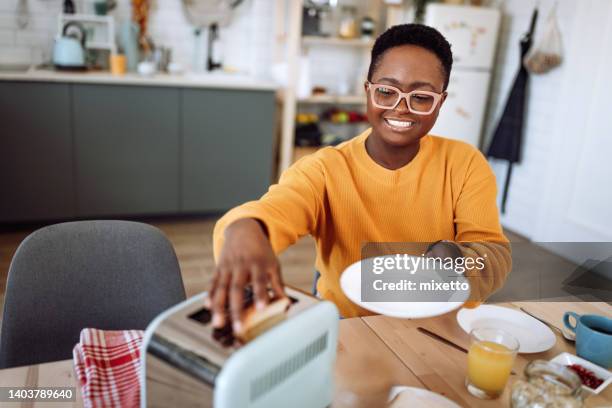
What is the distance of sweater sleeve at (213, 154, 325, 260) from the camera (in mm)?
937

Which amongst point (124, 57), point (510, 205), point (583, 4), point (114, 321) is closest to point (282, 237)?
point (114, 321)

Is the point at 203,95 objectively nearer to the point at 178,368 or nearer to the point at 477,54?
the point at 477,54

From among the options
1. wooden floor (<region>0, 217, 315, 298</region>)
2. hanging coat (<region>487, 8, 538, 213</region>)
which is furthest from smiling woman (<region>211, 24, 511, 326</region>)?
hanging coat (<region>487, 8, 538, 213</region>)

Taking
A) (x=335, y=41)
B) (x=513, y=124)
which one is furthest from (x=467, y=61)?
(x=335, y=41)

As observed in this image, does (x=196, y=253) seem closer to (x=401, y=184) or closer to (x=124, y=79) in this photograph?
(x=124, y=79)

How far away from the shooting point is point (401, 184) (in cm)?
133

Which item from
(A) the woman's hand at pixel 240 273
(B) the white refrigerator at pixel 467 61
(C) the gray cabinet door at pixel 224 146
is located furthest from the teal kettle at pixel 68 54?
(A) the woman's hand at pixel 240 273

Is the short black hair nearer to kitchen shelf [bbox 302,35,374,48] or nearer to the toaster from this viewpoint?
the toaster

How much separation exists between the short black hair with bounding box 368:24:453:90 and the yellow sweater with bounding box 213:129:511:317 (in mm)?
207

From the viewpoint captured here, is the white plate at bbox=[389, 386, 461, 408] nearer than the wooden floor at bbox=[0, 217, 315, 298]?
Yes

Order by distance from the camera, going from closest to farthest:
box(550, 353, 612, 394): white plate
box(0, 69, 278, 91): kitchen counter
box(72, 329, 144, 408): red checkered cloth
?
box(72, 329, 144, 408): red checkered cloth → box(550, 353, 612, 394): white plate → box(0, 69, 278, 91): kitchen counter

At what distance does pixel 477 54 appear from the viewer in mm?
3756

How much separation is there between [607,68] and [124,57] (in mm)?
2797

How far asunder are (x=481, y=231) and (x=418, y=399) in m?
0.53
